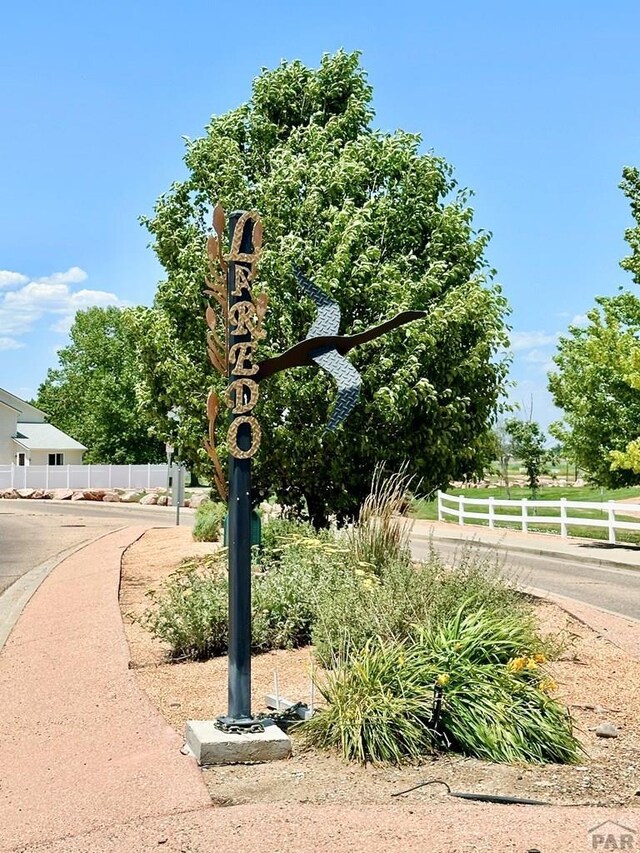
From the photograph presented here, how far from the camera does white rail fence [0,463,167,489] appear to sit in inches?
2398

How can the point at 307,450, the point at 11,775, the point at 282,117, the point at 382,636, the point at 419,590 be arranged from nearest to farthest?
the point at 11,775 < the point at 382,636 < the point at 419,590 < the point at 307,450 < the point at 282,117

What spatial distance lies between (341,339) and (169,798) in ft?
10.3

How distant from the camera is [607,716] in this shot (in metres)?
7.44

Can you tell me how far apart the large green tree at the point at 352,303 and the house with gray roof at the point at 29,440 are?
55.6 m

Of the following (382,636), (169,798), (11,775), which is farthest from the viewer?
(382,636)

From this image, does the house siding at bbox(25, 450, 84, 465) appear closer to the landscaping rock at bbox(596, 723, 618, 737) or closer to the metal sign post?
the metal sign post

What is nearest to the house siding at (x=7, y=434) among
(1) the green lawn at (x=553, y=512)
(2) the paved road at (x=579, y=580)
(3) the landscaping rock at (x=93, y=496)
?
(3) the landscaping rock at (x=93, y=496)

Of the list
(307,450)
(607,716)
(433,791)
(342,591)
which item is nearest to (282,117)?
(307,450)

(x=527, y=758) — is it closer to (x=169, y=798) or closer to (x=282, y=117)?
(x=169, y=798)

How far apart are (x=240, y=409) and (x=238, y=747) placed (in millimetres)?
2122

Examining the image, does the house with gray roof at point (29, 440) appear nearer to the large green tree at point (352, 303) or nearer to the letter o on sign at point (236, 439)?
the large green tree at point (352, 303)

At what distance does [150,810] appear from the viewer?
5145 mm

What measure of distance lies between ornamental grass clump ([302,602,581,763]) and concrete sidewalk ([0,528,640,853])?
78 centimetres

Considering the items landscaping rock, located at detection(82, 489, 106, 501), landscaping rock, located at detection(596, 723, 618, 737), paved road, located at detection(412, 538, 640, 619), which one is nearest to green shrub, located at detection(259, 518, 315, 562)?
paved road, located at detection(412, 538, 640, 619)
